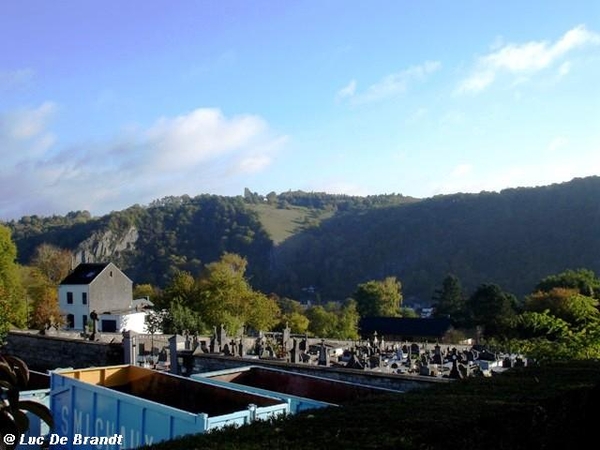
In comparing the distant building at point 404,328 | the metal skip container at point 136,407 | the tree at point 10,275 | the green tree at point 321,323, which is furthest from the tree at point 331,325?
the metal skip container at point 136,407

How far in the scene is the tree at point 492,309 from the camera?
56.4m

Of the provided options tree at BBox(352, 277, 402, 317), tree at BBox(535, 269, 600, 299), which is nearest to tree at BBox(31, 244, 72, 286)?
tree at BBox(352, 277, 402, 317)

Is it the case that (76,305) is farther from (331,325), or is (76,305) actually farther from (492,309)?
(492,309)

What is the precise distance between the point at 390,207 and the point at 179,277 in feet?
290

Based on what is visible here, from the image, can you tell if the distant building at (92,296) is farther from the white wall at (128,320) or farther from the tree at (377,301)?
the tree at (377,301)

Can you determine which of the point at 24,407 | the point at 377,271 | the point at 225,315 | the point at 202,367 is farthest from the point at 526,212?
the point at 24,407

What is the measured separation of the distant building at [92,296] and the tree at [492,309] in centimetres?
3333

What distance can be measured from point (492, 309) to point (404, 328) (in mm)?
10227

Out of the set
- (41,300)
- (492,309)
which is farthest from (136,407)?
(492,309)

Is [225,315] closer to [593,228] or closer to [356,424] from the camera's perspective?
[356,424]

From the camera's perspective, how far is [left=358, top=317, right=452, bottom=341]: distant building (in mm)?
60438

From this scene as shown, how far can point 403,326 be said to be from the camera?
6444cm

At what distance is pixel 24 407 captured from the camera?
8.75 ft

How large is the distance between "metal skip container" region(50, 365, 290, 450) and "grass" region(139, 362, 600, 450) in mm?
3335
